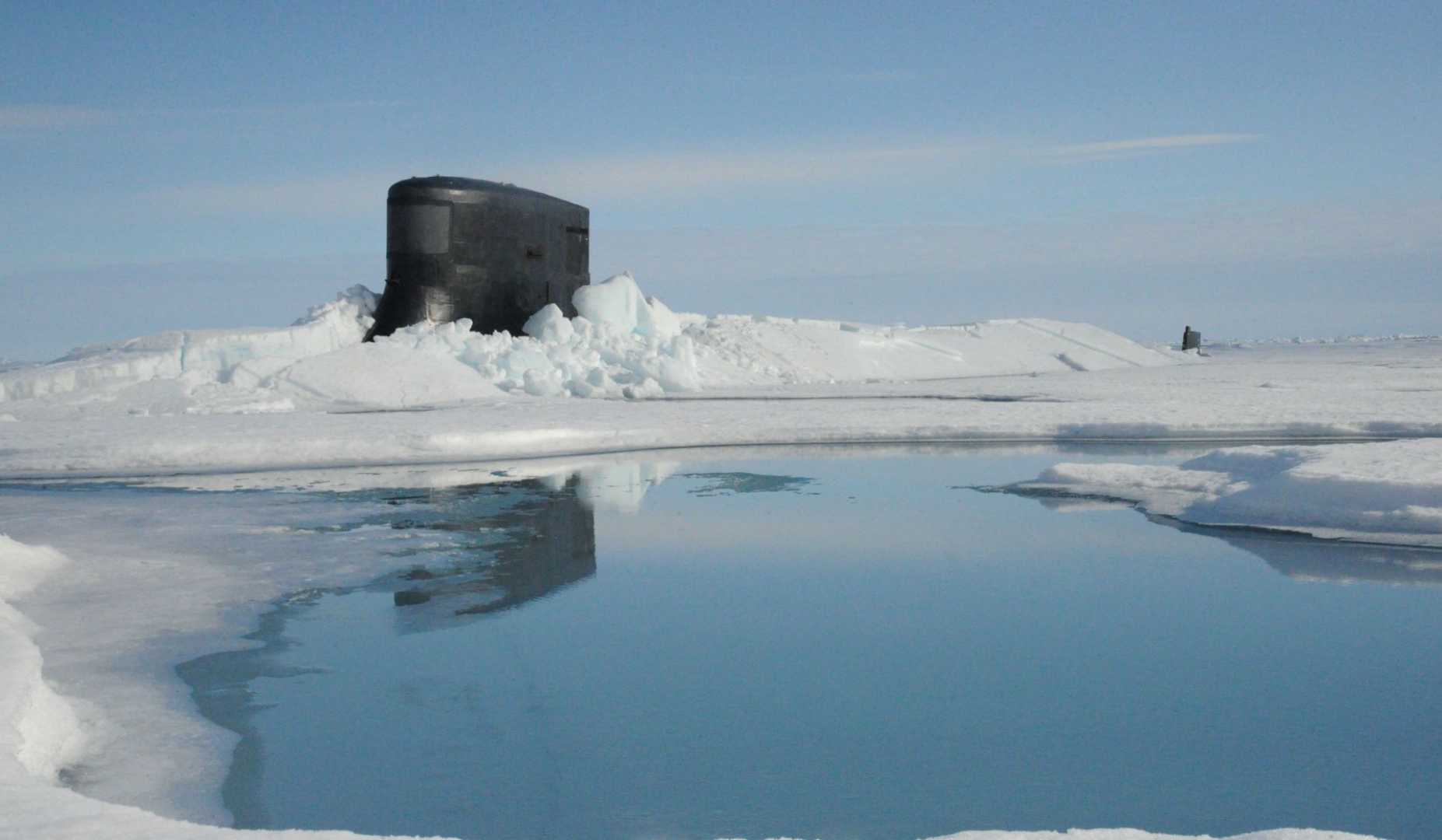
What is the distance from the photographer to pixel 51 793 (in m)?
2.68

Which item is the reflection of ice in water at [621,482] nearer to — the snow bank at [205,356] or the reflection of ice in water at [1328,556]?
the reflection of ice in water at [1328,556]

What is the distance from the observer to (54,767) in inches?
126

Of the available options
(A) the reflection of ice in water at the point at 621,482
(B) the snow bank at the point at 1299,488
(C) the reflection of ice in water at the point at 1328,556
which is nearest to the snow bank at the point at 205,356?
(A) the reflection of ice in water at the point at 621,482

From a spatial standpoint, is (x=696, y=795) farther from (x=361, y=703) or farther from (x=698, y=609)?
(x=698, y=609)

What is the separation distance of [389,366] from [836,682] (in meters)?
12.9

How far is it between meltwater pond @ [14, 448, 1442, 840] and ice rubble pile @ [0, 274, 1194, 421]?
843cm

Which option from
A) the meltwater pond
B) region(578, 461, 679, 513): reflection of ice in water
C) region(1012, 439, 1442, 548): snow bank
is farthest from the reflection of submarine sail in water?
region(1012, 439, 1442, 548): snow bank

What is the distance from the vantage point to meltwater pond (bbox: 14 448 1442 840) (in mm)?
3012

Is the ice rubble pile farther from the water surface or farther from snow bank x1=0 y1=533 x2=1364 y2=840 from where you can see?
snow bank x1=0 y1=533 x2=1364 y2=840

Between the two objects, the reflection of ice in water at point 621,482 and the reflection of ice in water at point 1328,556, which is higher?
the reflection of ice in water at point 621,482

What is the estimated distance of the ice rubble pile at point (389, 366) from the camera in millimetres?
15133

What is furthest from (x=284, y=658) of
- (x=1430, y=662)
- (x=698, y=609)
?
(x=1430, y=662)

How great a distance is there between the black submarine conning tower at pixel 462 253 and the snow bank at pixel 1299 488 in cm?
1094

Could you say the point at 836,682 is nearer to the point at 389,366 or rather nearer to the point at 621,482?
the point at 621,482
